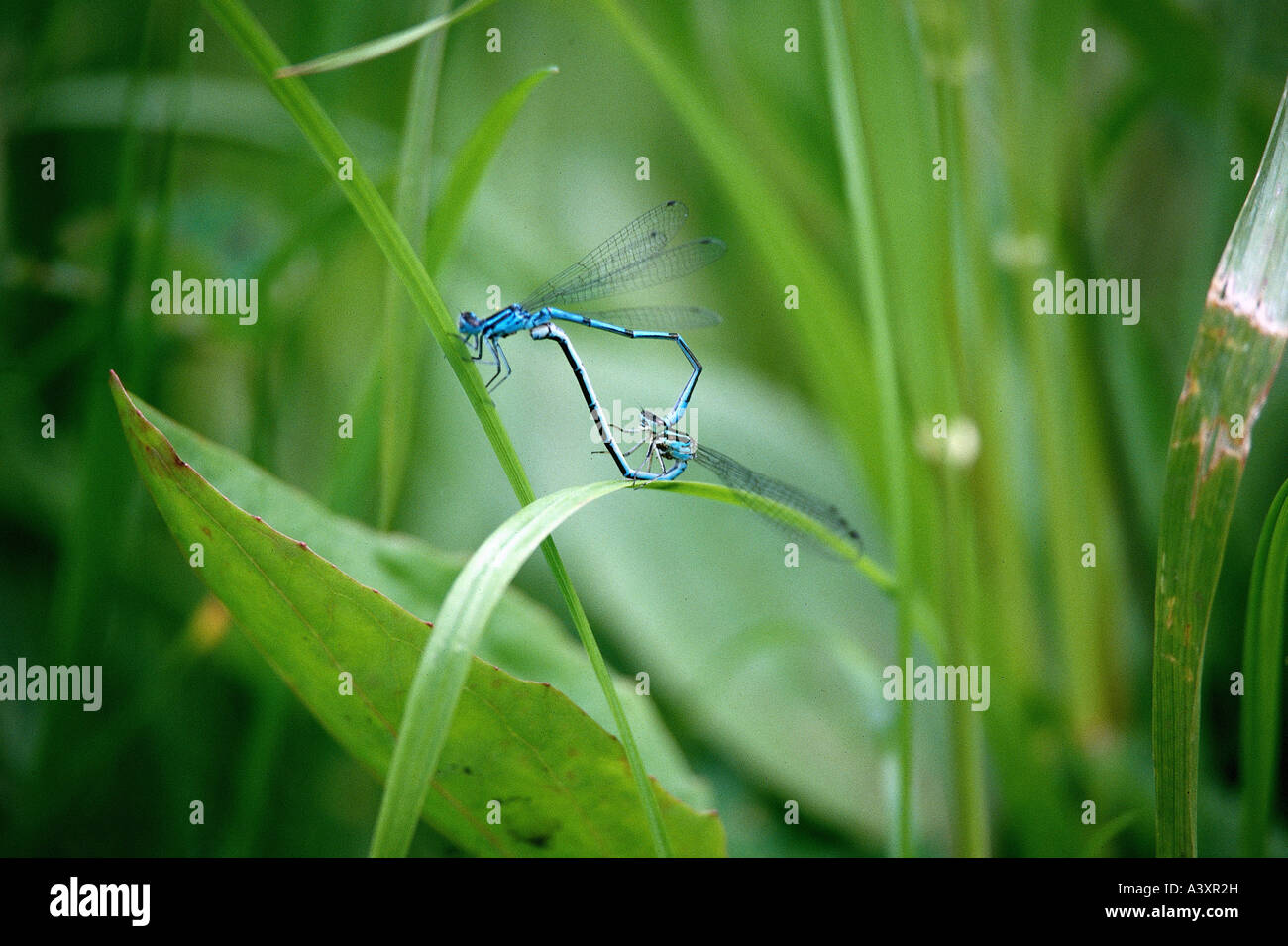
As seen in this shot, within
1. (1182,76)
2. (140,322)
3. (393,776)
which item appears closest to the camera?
(393,776)

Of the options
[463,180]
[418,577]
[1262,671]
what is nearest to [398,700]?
[418,577]

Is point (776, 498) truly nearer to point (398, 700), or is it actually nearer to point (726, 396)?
point (398, 700)

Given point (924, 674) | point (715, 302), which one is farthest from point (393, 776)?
point (715, 302)

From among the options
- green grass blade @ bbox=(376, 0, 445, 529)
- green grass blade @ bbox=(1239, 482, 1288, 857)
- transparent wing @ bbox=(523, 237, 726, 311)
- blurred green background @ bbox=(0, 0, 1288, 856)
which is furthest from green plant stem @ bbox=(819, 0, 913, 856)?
green grass blade @ bbox=(376, 0, 445, 529)

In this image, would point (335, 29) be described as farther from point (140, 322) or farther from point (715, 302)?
point (715, 302)

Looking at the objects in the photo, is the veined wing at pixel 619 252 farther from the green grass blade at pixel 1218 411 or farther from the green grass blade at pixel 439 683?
the green grass blade at pixel 1218 411

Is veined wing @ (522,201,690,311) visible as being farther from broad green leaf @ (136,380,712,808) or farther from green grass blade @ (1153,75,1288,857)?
green grass blade @ (1153,75,1288,857)
